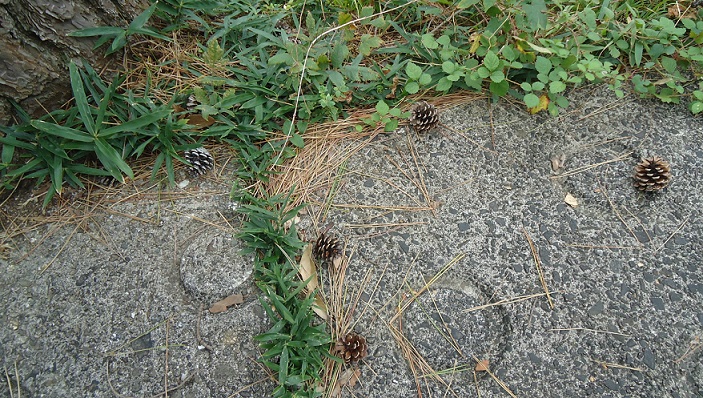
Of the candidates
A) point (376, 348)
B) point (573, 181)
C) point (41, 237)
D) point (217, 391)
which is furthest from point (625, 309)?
point (41, 237)

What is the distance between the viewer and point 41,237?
1.78 metres

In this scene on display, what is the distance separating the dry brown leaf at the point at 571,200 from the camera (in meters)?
1.82

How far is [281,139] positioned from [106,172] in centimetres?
66

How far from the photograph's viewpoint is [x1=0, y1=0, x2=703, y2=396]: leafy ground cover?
5.94 ft

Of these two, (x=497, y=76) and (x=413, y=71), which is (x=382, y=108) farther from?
(x=497, y=76)

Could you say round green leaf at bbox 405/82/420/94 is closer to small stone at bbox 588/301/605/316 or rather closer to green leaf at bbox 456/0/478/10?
green leaf at bbox 456/0/478/10

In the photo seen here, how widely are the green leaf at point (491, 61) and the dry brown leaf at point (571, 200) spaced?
22.7 inches

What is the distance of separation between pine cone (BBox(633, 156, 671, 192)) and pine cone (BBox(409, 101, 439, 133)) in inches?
30.4

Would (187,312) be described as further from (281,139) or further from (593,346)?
(593,346)

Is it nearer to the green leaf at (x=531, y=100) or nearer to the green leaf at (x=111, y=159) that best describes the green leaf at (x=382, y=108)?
the green leaf at (x=531, y=100)

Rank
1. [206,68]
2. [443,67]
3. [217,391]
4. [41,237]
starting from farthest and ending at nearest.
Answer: [206,68]
[443,67]
[41,237]
[217,391]

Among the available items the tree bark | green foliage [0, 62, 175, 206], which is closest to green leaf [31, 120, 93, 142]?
green foliage [0, 62, 175, 206]

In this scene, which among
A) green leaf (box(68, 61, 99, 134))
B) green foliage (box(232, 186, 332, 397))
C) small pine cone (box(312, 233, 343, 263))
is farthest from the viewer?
green leaf (box(68, 61, 99, 134))

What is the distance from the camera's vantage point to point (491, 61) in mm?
1949
